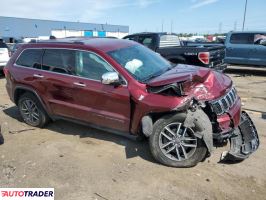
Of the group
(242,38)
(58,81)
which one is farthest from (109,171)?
(242,38)

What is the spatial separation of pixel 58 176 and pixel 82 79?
1657mm

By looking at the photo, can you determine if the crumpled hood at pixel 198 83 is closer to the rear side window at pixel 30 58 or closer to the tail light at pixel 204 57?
the rear side window at pixel 30 58

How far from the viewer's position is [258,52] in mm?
13219

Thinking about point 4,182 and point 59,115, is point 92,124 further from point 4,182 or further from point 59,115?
Answer: point 4,182

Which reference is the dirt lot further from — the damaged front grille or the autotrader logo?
the damaged front grille

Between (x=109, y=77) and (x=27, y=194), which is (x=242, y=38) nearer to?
(x=109, y=77)

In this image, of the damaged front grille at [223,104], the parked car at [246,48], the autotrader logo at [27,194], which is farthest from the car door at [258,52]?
the autotrader logo at [27,194]

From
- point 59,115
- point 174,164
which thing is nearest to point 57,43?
point 59,115

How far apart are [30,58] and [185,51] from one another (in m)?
5.19

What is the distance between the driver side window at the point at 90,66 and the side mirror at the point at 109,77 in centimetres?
29

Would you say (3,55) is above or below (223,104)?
below

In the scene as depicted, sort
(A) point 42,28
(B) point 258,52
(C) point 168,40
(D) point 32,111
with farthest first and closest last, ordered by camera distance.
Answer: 1. (A) point 42,28
2. (B) point 258,52
3. (C) point 168,40
4. (D) point 32,111

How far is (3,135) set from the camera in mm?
6031

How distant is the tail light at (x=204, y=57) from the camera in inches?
364
